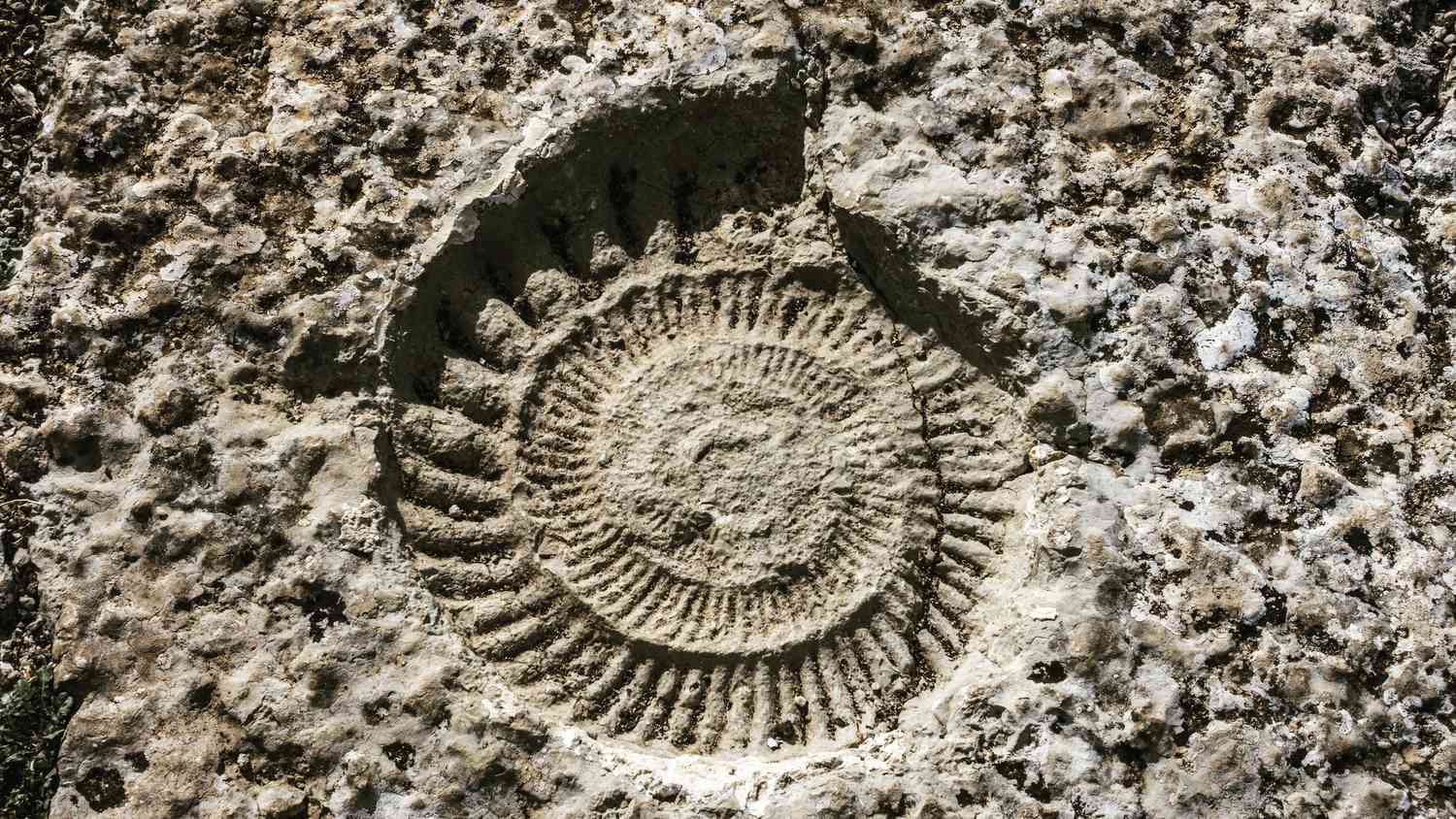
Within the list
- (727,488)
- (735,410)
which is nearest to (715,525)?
(727,488)

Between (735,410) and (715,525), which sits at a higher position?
(735,410)

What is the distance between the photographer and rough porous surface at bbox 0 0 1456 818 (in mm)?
1575

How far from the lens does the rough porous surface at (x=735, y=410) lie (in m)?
1.58

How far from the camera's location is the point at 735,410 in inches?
67.8

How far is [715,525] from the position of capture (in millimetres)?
1678

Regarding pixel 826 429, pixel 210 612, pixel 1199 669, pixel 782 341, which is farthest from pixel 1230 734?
pixel 210 612

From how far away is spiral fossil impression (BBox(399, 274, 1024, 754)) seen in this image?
64.9 inches

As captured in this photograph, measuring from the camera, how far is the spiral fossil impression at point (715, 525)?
1.65 m

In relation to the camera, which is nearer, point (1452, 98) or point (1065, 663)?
point (1065, 663)

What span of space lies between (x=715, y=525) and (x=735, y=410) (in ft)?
0.56

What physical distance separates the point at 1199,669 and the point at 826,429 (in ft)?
1.98

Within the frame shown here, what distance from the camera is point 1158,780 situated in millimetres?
1549

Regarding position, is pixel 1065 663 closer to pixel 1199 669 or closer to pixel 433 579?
pixel 1199 669

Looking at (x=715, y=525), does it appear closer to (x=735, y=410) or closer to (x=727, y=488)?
(x=727, y=488)
